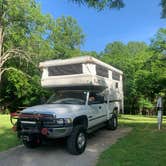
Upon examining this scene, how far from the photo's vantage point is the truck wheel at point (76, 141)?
6.75 metres

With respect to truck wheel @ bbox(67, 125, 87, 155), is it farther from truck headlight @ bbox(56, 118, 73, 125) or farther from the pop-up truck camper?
truck headlight @ bbox(56, 118, 73, 125)

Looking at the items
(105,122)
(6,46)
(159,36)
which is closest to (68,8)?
Result: (105,122)

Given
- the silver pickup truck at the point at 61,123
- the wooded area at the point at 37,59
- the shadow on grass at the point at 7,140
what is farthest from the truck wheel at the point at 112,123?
the wooded area at the point at 37,59

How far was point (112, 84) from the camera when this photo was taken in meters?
11.2

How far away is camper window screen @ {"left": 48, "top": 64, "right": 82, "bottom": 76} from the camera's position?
9242 mm

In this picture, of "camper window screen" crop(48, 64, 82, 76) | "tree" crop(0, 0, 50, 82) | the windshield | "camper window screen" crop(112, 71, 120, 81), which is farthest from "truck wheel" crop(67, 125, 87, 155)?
"tree" crop(0, 0, 50, 82)

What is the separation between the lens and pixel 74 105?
7.66 meters

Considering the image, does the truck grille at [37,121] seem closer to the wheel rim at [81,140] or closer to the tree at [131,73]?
the wheel rim at [81,140]

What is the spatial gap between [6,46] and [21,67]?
2.92 m

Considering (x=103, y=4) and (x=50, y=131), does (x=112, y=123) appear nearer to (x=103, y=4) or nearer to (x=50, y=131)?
(x=50, y=131)

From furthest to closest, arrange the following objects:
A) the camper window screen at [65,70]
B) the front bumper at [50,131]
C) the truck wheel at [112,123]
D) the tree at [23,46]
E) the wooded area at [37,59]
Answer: the wooded area at [37,59] → the tree at [23,46] → the truck wheel at [112,123] → the camper window screen at [65,70] → the front bumper at [50,131]

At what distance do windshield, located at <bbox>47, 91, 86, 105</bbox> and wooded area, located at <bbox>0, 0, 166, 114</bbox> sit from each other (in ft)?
38.0

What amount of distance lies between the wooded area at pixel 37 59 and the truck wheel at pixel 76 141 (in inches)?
537

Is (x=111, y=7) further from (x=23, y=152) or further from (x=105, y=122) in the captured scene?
(x=105, y=122)
